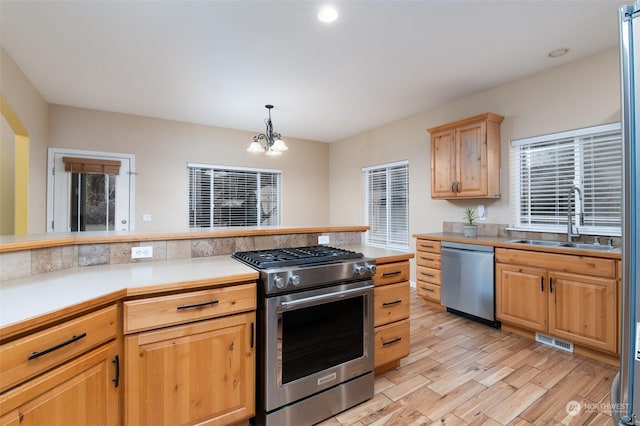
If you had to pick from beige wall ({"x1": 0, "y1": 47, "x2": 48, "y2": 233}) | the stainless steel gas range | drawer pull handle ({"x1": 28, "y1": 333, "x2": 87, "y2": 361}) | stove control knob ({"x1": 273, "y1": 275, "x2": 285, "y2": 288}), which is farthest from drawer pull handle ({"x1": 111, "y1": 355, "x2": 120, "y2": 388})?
beige wall ({"x1": 0, "y1": 47, "x2": 48, "y2": 233})

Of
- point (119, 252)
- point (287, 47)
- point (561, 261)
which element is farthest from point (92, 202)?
point (561, 261)

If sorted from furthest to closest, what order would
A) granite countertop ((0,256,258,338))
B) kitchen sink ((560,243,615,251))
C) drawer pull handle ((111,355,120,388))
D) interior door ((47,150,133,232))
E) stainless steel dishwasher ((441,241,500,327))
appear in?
interior door ((47,150,133,232)) < stainless steel dishwasher ((441,241,500,327)) < kitchen sink ((560,243,615,251)) < drawer pull handle ((111,355,120,388)) < granite countertop ((0,256,258,338))

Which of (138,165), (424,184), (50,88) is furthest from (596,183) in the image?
(50,88)

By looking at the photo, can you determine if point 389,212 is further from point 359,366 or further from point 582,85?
point 359,366

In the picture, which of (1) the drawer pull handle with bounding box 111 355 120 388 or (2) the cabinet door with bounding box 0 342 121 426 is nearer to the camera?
(2) the cabinet door with bounding box 0 342 121 426

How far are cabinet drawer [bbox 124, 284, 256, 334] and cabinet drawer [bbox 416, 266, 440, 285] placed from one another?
8.78 ft

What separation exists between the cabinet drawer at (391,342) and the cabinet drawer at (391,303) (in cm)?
5

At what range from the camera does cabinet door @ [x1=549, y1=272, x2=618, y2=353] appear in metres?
2.34

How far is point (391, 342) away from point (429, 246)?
1.79 metres

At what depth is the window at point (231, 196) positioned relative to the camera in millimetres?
5191

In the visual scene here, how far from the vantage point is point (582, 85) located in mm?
2953

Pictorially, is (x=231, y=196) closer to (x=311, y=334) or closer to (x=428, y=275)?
(x=428, y=275)

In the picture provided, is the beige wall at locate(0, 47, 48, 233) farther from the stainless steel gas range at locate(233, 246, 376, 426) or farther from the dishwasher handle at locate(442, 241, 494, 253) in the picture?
the dishwasher handle at locate(442, 241, 494, 253)

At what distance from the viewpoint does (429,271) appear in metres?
3.74
